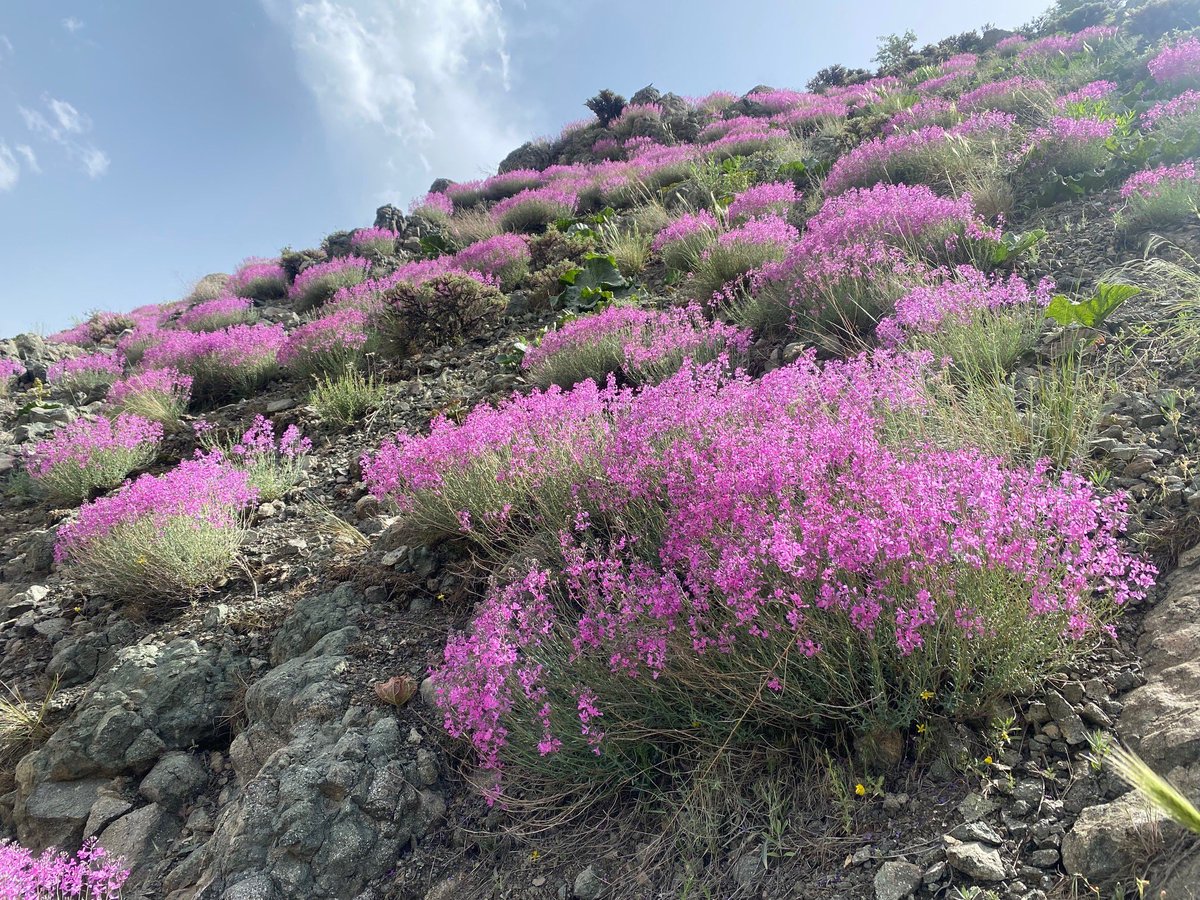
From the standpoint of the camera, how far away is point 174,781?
3.30 metres

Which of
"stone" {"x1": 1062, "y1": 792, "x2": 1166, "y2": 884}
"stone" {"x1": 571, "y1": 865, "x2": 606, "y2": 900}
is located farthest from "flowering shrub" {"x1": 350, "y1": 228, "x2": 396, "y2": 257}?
"stone" {"x1": 1062, "y1": 792, "x2": 1166, "y2": 884}

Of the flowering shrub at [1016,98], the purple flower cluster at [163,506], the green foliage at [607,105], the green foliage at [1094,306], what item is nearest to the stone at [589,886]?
the purple flower cluster at [163,506]

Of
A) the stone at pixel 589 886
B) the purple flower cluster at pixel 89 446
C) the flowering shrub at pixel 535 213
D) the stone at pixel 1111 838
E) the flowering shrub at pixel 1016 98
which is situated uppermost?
the flowering shrub at pixel 535 213

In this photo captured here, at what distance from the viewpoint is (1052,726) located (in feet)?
6.23

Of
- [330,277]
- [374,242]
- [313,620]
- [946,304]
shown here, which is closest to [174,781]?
→ [313,620]

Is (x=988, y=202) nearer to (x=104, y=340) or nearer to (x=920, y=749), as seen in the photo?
(x=920, y=749)

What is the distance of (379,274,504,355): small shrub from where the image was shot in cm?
788

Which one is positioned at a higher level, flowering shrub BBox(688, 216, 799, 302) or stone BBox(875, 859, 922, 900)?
flowering shrub BBox(688, 216, 799, 302)

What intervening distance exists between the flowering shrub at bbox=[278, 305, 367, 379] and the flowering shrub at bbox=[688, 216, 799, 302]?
404 centimetres

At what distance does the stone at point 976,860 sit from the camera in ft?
5.23

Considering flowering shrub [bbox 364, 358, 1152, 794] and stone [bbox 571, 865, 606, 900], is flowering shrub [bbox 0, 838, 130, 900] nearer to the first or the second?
flowering shrub [bbox 364, 358, 1152, 794]

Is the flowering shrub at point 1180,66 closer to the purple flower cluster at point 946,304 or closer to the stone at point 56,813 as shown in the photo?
the purple flower cluster at point 946,304

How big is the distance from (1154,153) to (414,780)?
744 centimetres

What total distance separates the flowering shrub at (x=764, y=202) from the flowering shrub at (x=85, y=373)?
9586 millimetres
